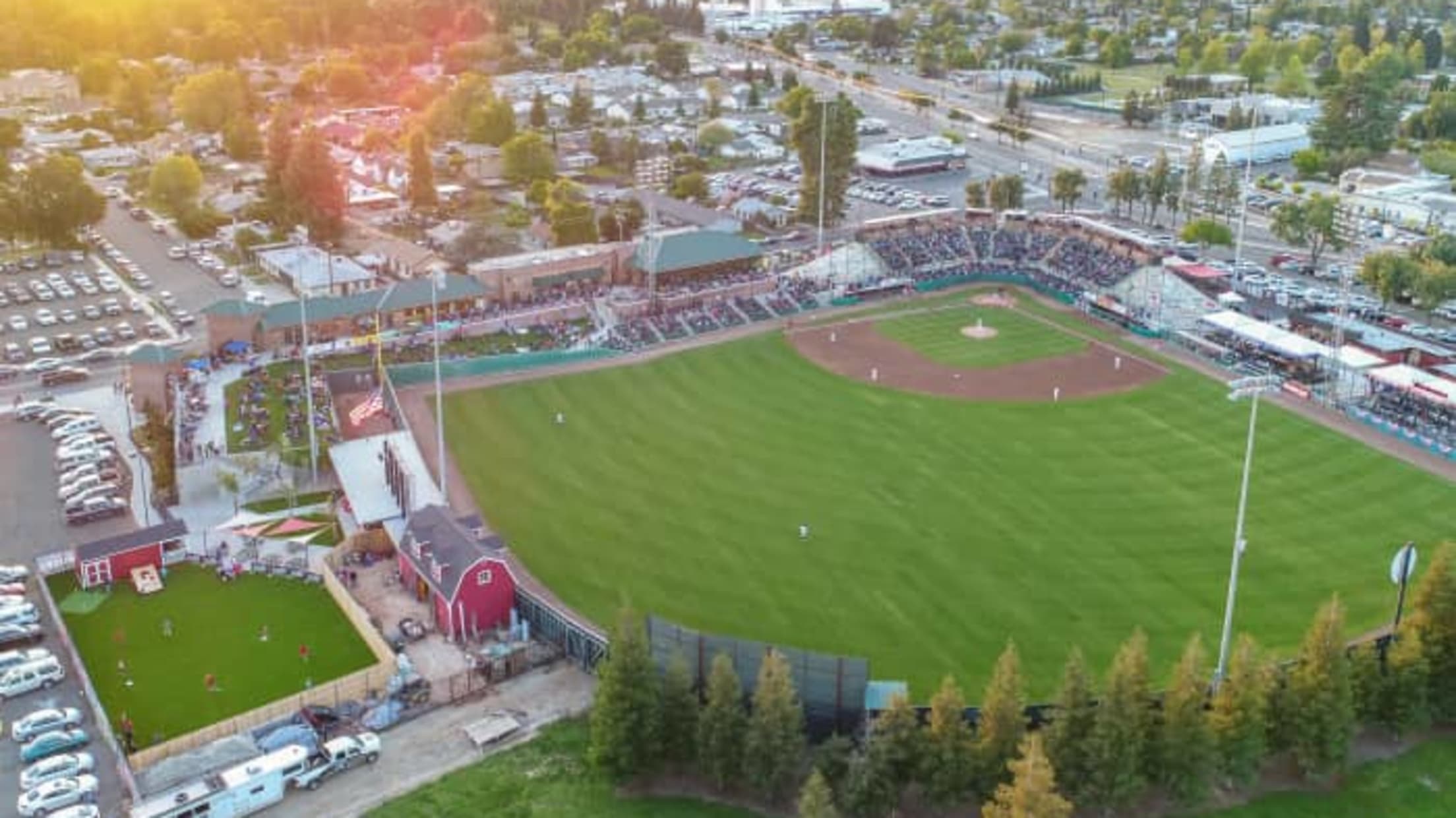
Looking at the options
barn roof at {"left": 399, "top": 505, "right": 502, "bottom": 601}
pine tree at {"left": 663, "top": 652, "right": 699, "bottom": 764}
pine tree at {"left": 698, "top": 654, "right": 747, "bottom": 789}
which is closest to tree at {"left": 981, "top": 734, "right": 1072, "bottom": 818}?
pine tree at {"left": 698, "top": 654, "right": 747, "bottom": 789}

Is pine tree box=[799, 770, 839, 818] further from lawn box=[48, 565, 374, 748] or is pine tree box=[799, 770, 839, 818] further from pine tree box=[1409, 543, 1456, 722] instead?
pine tree box=[1409, 543, 1456, 722]

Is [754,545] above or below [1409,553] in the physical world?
below

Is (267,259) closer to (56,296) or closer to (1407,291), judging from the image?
(56,296)

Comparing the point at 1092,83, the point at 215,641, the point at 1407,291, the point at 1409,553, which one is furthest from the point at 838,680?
the point at 1092,83

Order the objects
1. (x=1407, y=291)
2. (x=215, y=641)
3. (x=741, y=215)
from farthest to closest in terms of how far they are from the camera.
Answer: (x=741, y=215)
(x=1407, y=291)
(x=215, y=641)

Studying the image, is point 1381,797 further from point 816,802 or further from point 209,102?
point 209,102

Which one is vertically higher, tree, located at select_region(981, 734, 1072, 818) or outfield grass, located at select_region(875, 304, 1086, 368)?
tree, located at select_region(981, 734, 1072, 818)

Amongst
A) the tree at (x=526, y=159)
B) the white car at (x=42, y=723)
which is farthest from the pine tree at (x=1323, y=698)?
the tree at (x=526, y=159)
